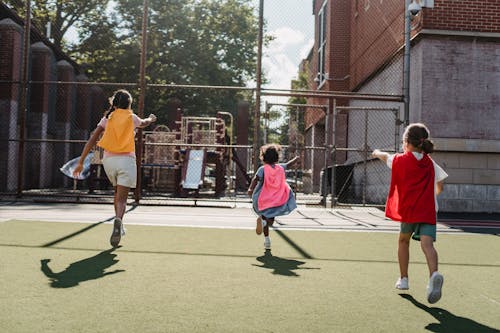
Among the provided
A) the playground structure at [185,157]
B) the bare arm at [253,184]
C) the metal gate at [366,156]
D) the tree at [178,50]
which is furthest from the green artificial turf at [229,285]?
the tree at [178,50]

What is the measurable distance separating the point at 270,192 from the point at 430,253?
294 cm

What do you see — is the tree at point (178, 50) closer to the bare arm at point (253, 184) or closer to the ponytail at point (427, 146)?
the bare arm at point (253, 184)

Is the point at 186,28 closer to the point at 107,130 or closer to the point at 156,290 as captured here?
the point at 107,130

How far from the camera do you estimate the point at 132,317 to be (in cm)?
324

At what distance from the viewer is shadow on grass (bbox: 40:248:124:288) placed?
13.8 feet

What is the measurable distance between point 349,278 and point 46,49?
21.4 metres

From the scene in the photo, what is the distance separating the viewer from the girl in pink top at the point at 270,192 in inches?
266

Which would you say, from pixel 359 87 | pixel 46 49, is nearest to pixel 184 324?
pixel 359 87

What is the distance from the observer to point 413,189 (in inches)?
170

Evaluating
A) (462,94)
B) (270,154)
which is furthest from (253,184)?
(462,94)

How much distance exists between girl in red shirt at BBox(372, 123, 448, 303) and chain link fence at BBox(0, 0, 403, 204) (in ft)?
23.2

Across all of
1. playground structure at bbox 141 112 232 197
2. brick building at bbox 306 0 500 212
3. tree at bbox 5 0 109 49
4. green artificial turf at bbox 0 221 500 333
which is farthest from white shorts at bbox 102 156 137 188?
tree at bbox 5 0 109 49

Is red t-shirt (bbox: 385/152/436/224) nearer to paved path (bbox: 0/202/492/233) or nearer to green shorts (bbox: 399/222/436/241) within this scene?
green shorts (bbox: 399/222/436/241)

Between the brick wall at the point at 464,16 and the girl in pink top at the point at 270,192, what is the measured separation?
24.3 feet
